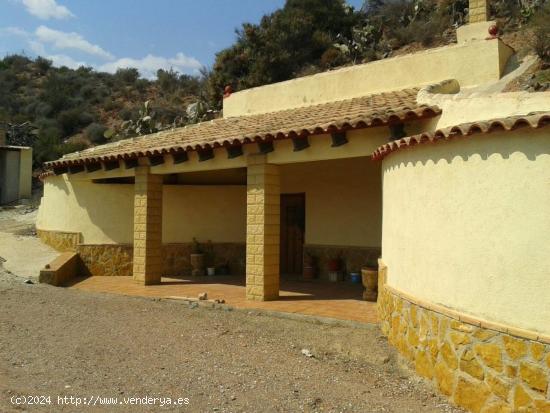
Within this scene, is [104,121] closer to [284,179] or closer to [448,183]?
[284,179]

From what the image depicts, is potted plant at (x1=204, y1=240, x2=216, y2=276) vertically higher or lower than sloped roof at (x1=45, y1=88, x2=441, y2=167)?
lower

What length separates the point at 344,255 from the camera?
1236 centimetres

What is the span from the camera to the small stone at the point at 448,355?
490 cm

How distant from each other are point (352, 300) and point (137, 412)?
5.96m

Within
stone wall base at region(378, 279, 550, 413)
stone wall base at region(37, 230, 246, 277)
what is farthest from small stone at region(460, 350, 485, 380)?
stone wall base at region(37, 230, 246, 277)

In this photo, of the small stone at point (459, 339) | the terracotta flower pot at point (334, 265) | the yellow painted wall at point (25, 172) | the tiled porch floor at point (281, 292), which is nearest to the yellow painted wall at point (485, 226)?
the small stone at point (459, 339)

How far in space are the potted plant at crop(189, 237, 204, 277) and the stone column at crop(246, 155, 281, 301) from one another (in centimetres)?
433

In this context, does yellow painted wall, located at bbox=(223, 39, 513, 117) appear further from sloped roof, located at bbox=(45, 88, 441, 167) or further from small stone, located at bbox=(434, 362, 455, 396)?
small stone, located at bbox=(434, 362, 455, 396)

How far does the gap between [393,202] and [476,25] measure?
789 centimetres

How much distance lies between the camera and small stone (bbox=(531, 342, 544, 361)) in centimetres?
411

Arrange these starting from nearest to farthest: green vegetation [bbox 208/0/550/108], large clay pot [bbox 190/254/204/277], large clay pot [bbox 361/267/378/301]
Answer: large clay pot [bbox 361/267/378/301] → large clay pot [bbox 190/254/204/277] → green vegetation [bbox 208/0/550/108]

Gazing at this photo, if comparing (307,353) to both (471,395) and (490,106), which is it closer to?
(471,395)

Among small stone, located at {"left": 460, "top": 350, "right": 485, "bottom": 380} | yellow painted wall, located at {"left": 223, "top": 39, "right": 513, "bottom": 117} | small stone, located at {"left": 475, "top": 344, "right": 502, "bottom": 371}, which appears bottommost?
small stone, located at {"left": 460, "top": 350, "right": 485, "bottom": 380}

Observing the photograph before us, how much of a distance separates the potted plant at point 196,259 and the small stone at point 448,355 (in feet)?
31.7
